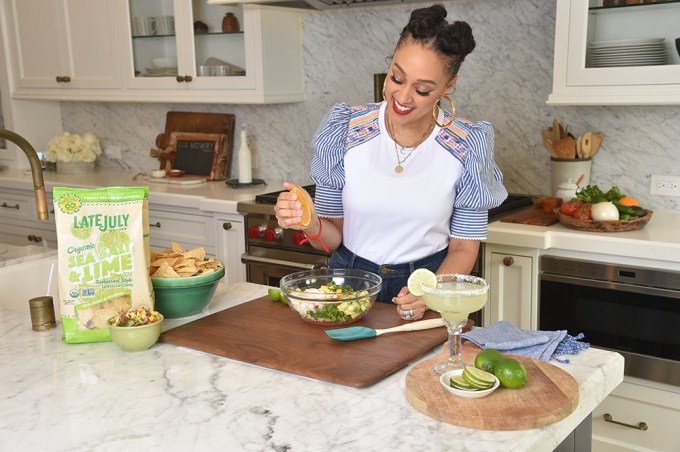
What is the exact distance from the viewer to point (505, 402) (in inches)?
49.9

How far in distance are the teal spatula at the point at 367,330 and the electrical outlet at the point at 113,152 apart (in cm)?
343

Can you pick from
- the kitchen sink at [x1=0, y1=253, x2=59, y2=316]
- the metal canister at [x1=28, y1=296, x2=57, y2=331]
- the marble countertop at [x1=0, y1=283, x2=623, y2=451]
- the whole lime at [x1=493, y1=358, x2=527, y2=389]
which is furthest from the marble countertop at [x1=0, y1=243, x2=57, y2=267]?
the whole lime at [x1=493, y1=358, x2=527, y2=389]

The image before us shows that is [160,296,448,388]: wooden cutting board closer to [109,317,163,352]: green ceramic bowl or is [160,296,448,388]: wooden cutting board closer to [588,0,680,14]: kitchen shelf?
[109,317,163,352]: green ceramic bowl

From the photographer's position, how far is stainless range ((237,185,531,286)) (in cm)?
317

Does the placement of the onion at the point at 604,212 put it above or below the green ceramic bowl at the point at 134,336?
above

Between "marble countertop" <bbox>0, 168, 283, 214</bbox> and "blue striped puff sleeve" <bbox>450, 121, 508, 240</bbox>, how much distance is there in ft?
5.06

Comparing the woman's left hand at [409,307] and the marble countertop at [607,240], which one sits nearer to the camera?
the woman's left hand at [409,307]

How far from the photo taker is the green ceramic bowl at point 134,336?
5.17 ft

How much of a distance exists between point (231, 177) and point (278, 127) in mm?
417

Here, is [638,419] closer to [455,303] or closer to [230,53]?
[455,303]

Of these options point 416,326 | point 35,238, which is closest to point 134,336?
point 416,326

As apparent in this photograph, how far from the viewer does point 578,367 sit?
4.79 ft

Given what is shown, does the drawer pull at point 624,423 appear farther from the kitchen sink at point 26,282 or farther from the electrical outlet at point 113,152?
the electrical outlet at point 113,152

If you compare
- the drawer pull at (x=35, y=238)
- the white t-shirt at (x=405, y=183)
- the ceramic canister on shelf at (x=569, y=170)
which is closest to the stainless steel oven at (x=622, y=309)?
the ceramic canister on shelf at (x=569, y=170)
